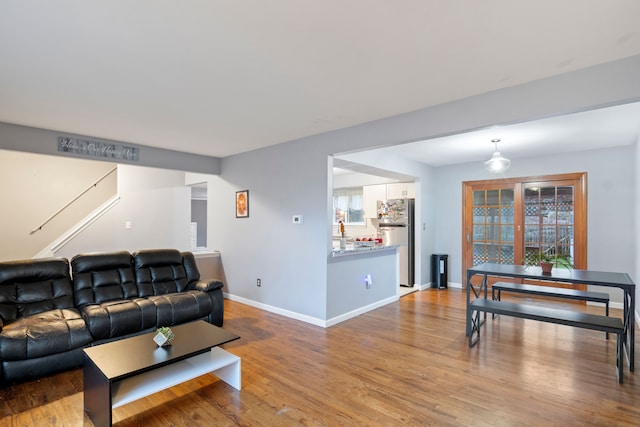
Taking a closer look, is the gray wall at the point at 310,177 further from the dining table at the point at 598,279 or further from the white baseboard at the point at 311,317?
the dining table at the point at 598,279

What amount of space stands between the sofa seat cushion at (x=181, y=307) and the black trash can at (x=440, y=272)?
4.42 meters

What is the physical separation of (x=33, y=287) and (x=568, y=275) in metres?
5.38

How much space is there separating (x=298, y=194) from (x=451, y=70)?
2.47m

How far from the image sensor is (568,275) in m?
3.29

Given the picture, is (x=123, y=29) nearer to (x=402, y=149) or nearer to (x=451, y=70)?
(x=451, y=70)

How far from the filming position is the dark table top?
9.64ft

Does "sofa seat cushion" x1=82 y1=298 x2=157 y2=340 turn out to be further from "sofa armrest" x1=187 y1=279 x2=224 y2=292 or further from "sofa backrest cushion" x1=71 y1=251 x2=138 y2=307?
"sofa armrest" x1=187 y1=279 x2=224 y2=292

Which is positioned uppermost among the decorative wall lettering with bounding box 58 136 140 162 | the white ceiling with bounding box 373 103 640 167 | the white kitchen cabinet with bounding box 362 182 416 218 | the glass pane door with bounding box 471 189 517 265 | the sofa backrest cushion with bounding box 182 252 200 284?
the white ceiling with bounding box 373 103 640 167

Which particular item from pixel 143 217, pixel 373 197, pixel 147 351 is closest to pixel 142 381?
pixel 147 351

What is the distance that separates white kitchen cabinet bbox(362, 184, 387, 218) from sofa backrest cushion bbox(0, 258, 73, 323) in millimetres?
5202

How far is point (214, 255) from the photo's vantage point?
5.48 metres

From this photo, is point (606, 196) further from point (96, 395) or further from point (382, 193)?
point (96, 395)

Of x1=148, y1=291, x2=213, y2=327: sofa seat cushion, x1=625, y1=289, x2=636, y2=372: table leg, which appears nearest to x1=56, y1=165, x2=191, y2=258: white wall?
x1=148, y1=291, x2=213, y2=327: sofa seat cushion

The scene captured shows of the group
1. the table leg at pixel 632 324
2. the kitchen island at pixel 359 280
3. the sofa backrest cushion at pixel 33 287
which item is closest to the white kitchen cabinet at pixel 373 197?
the kitchen island at pixel 359 280
